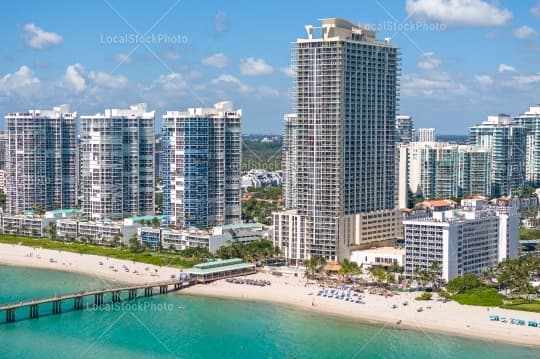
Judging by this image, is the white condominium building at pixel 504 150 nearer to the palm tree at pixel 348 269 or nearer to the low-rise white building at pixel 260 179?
the low-rise white building at pixel 260 179

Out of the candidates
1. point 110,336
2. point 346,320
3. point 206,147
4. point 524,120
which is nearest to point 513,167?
point 524,120

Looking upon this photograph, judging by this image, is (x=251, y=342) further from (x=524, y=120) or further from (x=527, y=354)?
(x=524, y=120)

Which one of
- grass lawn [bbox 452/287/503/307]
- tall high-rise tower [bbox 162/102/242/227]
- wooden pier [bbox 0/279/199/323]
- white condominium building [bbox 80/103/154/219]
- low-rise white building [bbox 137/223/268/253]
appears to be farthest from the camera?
white condominium building [bbox 80/103/154/219]

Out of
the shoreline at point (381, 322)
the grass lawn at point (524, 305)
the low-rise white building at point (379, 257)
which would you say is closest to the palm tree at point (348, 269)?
the low-rise white building at point (379, 257)

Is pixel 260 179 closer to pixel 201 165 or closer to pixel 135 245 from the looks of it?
pixel 201 165

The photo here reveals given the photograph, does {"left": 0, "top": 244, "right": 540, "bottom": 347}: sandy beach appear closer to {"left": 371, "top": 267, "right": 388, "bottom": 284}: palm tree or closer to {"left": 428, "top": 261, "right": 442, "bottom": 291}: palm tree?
{"left": 428, "top": 261, "right": 442, "bottom": 291}: palm tree

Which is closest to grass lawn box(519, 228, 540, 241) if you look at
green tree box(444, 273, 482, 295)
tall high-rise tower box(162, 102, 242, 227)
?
green tree box(444, 273, 482, 295)

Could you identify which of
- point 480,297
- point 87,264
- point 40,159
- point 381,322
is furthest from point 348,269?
point 40,159
